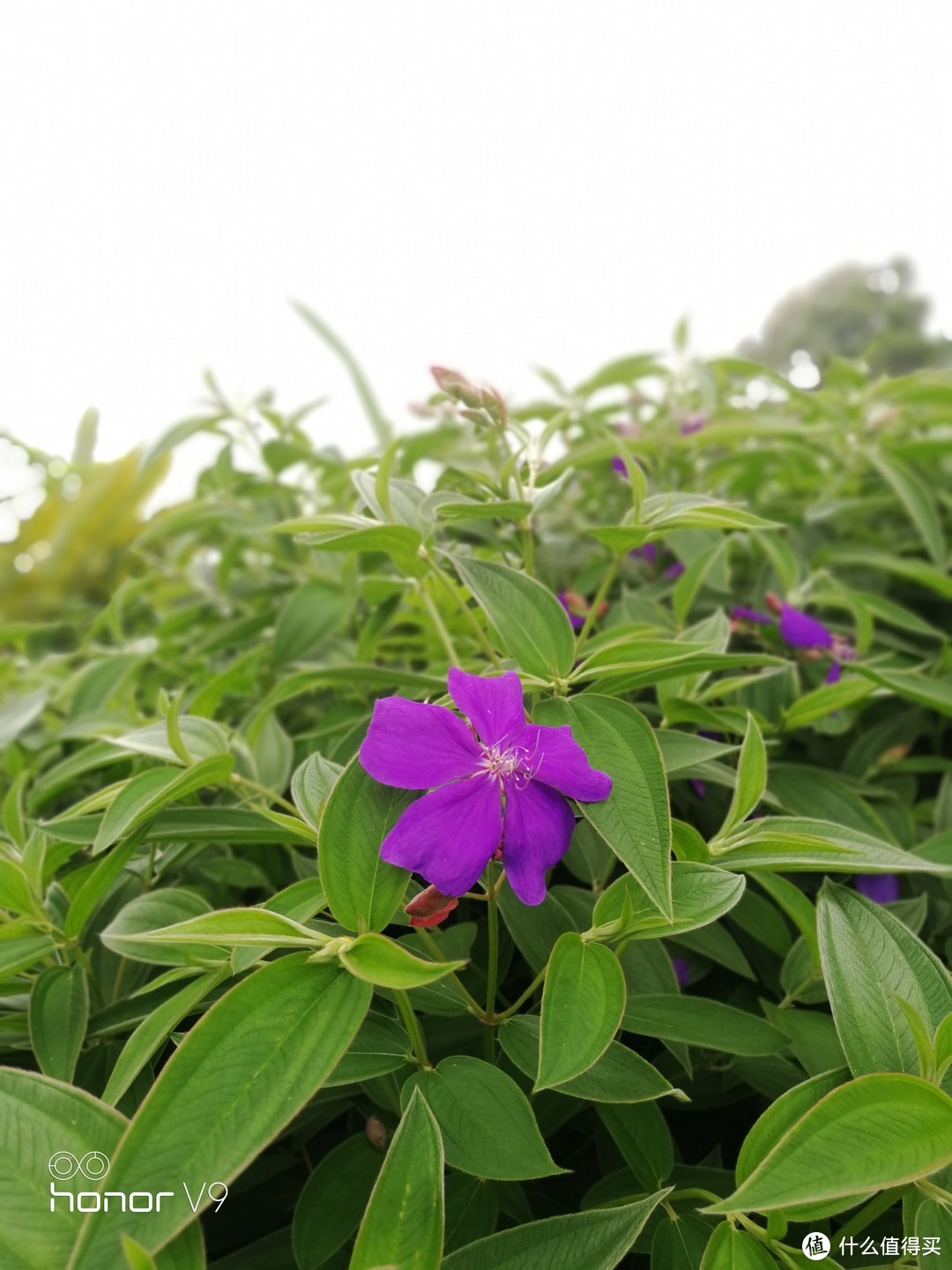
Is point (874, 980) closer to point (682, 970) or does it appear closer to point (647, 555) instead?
point (682, 970)

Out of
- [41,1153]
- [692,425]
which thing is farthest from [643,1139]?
[692,425]

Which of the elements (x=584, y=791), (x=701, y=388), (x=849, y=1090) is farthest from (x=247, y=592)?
(x=849, y=1090)

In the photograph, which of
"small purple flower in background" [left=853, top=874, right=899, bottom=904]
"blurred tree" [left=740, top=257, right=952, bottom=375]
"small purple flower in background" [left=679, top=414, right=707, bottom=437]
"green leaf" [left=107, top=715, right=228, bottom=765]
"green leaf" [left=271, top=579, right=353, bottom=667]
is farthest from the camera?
"blurred tree" [left=740, top=257, right=952, bottom=375]

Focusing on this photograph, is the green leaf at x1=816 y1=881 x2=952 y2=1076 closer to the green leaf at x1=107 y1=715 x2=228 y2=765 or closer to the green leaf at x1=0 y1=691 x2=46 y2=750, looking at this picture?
the green leaf at x1=107 y1=715 x2=228 y2=765

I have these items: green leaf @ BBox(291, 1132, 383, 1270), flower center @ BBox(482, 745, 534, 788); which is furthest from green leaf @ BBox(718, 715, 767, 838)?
green leaf @ BBox(291, 1132, 383, 1270)

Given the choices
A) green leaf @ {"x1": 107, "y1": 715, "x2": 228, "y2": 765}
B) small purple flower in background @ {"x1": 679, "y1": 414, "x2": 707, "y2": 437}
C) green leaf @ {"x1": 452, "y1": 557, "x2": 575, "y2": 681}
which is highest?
small purple flower in background @ {"x1": 679, "y1": 414, "x2": 707, "y2": 437}

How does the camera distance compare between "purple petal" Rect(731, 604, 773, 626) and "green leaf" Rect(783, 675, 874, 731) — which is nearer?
"green leaf" Rect(783, 675, 874, 731)
